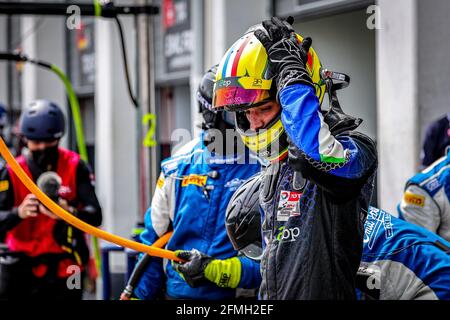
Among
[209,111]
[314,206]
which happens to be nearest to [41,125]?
[209,111]

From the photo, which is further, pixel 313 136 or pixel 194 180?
pixel 194 180

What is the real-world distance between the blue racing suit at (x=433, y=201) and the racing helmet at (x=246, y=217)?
54.1 inches

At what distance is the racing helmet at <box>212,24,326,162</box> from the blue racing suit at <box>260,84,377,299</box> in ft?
0.27

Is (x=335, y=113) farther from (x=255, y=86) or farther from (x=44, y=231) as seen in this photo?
(x=44, y=231)

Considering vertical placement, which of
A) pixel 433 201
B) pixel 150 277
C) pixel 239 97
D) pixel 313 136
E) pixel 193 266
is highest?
pixel 239 97

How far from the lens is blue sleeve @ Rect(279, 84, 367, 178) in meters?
2.38

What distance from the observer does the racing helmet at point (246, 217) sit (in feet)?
9.63

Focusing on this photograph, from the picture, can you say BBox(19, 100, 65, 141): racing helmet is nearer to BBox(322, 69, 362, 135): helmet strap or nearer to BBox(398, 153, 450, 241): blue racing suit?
BBox(398, 153, 450, 241): blue racing suit

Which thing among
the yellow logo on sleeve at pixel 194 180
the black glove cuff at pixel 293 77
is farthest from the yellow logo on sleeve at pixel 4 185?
the black glove cuff at pixel 293 77

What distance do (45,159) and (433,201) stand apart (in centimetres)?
245

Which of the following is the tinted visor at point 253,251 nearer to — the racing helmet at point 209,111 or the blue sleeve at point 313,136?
the racing helmet at point 209,111

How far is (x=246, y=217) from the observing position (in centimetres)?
294

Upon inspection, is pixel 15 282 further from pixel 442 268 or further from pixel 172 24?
pixel 172 24

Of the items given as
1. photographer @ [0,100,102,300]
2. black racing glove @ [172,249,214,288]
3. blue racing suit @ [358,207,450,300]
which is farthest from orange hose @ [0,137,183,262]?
photographer @ [0,100,102,300]
